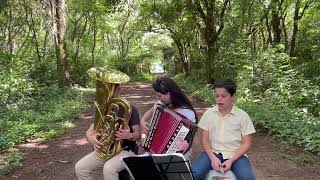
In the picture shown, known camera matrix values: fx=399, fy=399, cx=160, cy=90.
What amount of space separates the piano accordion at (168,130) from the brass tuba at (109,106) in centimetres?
30

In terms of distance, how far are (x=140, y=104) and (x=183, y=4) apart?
529 cm

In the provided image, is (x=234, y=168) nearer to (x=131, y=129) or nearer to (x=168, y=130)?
(x=168, y=130)

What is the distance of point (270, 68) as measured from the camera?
1321cm

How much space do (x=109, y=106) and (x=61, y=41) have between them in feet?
39.1

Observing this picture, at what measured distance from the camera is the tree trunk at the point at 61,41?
48.2 ft

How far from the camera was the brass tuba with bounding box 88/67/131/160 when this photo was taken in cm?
369

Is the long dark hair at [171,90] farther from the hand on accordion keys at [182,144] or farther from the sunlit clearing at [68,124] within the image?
the sunlit clearing at [68,124]

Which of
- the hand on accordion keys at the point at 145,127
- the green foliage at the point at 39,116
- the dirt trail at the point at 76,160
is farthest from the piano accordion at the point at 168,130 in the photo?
the green foliage at the point at 39,116

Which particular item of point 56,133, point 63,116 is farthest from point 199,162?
point 63,116

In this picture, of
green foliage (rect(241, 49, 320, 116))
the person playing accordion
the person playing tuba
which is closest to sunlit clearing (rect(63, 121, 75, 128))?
green foliage (rect(241, 49, 320, 116))

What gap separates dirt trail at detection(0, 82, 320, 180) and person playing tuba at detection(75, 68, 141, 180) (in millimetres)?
1852

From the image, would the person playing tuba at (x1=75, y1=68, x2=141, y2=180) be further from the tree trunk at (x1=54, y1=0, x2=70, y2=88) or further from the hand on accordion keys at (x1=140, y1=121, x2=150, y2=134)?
the tree trunk at (x1=54, y1=0, x2=70, y2=88)

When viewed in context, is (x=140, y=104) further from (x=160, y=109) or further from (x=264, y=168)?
(x=160, y=109)

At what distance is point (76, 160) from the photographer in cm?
712
